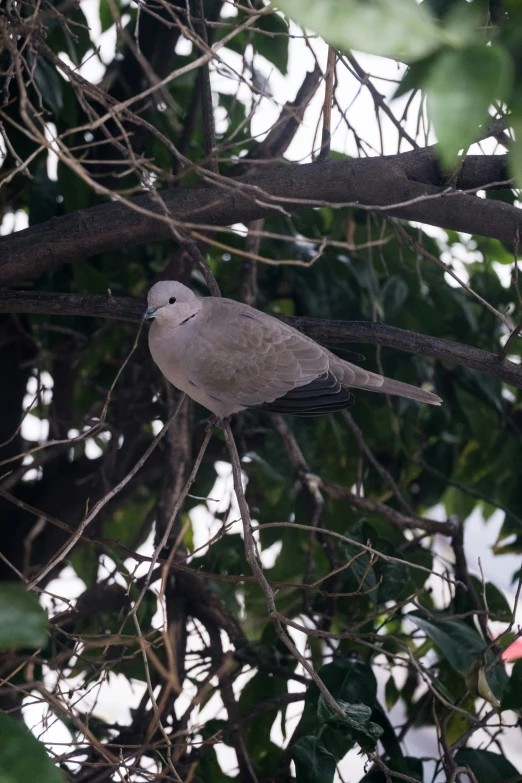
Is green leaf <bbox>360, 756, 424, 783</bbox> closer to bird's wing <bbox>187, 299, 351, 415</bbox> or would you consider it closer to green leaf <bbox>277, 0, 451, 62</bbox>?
bird's wing <bbox>187, 299, 351, 415</bbox>

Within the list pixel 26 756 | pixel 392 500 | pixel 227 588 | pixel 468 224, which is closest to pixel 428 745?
pixel 392 500

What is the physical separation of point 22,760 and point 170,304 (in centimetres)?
116

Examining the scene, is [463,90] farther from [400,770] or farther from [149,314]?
[400,770]

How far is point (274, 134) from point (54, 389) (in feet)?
3.24

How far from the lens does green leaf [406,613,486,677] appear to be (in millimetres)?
1571

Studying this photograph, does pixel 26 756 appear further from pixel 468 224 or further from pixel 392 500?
pixel 392 500

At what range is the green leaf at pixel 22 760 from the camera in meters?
→ 0.60

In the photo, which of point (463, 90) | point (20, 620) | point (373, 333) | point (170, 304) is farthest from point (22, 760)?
point (170, 304)

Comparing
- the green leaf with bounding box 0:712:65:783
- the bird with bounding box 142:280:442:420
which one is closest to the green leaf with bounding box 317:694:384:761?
the bird with bounding box 142:280:442:420

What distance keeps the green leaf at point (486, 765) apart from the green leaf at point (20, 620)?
123 centimetres

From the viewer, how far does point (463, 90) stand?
476mm

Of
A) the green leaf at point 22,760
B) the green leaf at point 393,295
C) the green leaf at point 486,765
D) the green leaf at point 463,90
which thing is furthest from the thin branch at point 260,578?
the green leaf at point 463,90

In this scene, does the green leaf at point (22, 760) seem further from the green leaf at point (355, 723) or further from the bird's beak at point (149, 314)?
the bird's beak at point (149, 314)

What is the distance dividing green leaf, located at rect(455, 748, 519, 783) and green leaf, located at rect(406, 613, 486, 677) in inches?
7.2
